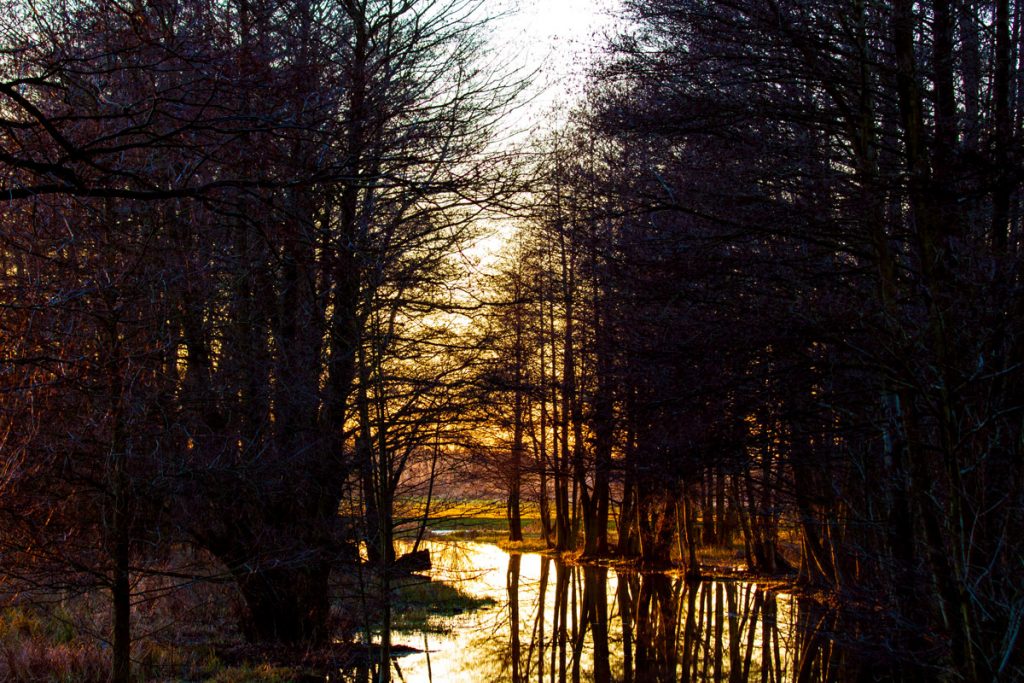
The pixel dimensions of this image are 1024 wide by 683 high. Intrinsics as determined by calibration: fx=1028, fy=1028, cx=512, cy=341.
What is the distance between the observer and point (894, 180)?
8055mm

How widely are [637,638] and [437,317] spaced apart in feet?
20.6

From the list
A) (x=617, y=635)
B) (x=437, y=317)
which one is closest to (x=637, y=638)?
(x=617, y=635)

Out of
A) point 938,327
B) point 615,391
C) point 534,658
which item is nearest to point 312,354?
point 615,391

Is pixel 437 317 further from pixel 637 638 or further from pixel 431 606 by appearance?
pixel 431 606

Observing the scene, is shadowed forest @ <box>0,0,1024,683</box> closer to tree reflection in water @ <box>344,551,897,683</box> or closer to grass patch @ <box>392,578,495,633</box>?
tree reflection in water @ <box>344,551,897,683</box>

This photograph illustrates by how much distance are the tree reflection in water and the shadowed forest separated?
137mm

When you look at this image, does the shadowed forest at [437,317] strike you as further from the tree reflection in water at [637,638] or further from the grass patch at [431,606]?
the grass patch at [431,606]

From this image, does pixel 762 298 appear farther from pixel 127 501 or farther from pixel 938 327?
pixel 127 501

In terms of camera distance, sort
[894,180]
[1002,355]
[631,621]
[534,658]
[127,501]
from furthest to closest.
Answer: [631,621]
[534,658]
[127,501]
[894,180]
[1002,355]

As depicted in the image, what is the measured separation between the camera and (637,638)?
1622cm

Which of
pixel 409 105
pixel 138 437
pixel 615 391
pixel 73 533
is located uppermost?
pixel 409 105

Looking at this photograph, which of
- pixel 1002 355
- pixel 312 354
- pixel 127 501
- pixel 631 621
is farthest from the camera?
pixel 631 621

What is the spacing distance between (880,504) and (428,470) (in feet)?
16.9

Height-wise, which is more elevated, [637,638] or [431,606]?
[431,606]
